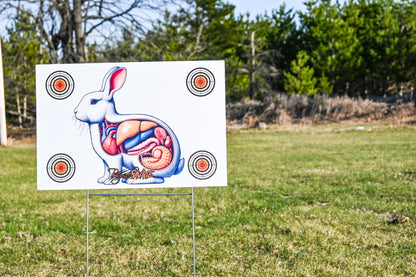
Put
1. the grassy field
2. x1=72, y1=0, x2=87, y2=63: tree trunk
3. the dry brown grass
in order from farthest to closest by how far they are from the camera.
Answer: the dry brown grass, x1=72, y1=0, x2=87, y2=63: tree trunk, the grassy field

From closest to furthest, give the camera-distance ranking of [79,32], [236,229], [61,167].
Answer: [61,167]
[236,229]
[79,32]

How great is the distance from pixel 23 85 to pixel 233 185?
89.5ft

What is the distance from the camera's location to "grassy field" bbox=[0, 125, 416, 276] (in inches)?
190

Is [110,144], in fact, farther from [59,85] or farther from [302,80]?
[302,80]

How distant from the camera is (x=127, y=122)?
4383 millimetres

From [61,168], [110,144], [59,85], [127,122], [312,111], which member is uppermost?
[312,111]

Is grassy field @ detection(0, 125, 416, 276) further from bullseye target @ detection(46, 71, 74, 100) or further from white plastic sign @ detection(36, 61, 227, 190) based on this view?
bullseye target @ detection(46, 71, 74, 100)

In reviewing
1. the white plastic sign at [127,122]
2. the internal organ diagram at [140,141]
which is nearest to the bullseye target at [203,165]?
the white plastic sign at [127,122]

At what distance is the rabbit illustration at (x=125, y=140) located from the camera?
434cm

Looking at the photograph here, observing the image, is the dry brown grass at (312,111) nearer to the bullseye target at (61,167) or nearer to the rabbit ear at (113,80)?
the rabbit ear at (113,80)

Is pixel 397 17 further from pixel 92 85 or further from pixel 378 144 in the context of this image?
pixel 92 85

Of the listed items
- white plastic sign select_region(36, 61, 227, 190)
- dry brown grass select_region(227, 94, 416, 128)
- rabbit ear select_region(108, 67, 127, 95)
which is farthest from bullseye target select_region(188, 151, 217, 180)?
dry brown grass select_region(227, 94, 416, 128)

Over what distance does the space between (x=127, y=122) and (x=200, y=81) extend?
805 millimetres

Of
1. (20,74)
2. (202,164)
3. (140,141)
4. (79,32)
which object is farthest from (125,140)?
(20,74)
